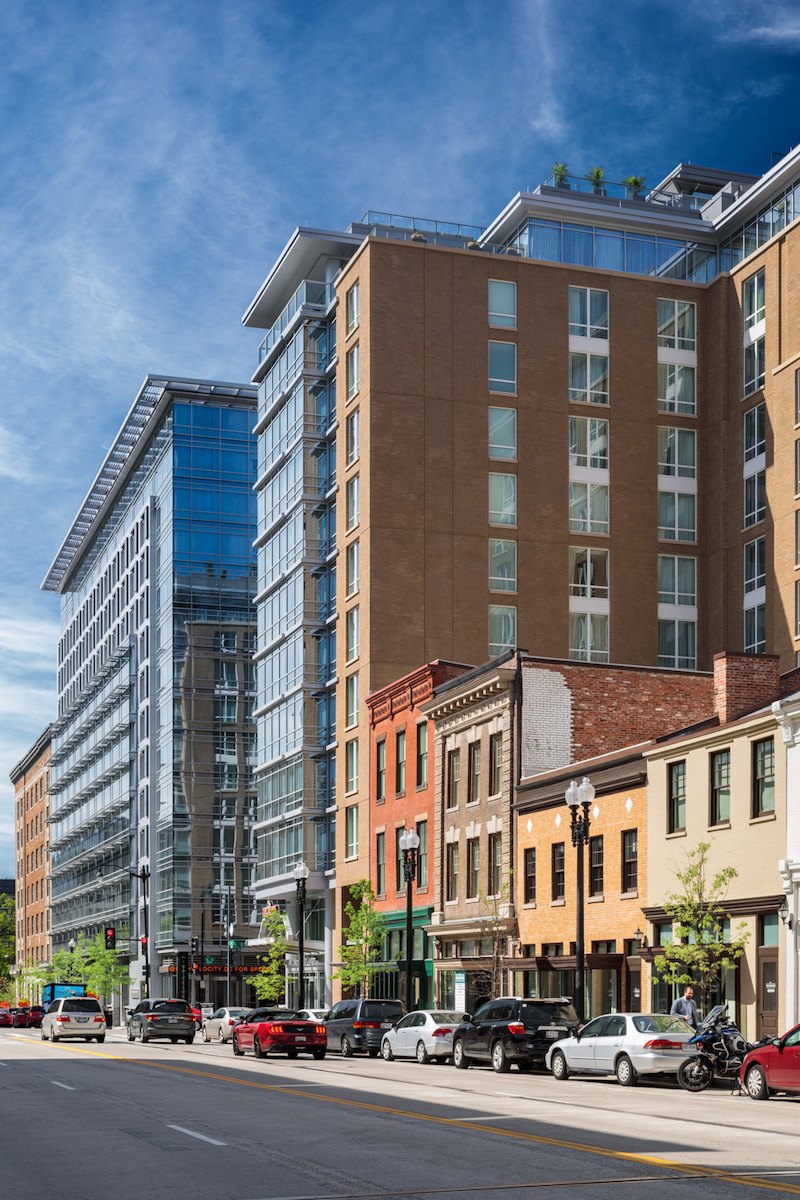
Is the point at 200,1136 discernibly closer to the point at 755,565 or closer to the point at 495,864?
the point at 495,864

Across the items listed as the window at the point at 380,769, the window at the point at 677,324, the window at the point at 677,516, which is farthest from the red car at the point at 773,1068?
the window at the point at 677,324

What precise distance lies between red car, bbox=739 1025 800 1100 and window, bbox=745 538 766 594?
43424 millimetres

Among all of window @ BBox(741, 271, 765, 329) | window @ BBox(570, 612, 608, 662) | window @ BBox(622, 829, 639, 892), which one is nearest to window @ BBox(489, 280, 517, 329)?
window @ BBox(741, 271, 765, 329)

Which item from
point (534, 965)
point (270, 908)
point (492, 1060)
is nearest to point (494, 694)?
point (534, 965)

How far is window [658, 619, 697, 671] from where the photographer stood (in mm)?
72000

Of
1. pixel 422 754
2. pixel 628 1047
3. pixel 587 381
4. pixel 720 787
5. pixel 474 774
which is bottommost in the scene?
pixel 628 1047

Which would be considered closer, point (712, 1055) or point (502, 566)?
point (712, 1055)

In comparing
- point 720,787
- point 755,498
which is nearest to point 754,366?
point 755,498

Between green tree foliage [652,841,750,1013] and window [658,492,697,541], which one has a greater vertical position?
window [658,492,697,541]

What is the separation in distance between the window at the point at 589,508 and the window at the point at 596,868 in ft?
94.5

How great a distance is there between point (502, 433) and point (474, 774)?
69.4ft

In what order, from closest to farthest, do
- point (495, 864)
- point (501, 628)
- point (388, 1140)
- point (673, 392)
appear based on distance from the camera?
point (388, 1140)
point (495, 864)
point (501, 628)
point (673, 392)

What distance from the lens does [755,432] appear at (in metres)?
68.9

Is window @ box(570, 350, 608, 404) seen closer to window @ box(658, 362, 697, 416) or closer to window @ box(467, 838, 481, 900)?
window @ box(658, 362, 697, 416)
